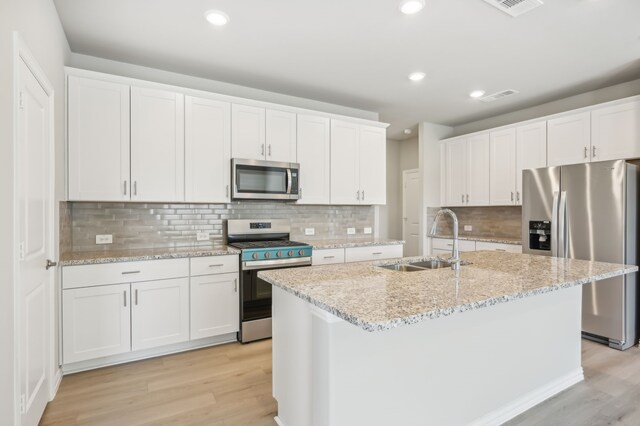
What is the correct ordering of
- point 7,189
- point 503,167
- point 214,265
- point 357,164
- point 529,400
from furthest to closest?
point 503,167, point 357,164, point 214,265, point 529,400, point 7,189

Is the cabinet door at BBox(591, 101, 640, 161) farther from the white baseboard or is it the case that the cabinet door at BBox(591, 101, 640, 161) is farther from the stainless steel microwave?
the stainless steel microwave

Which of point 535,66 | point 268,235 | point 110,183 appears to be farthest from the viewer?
point 268,235

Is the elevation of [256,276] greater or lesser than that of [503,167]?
lesser

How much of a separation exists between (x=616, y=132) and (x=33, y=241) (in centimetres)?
502

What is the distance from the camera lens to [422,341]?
5.68 feet

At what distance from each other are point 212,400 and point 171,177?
1928mm

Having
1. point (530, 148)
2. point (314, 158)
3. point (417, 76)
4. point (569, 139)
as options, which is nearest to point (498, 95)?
point (530, 148)

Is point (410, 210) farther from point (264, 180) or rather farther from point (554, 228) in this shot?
point (264, 180)

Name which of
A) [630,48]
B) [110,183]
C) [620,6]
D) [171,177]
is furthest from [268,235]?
[630,48]

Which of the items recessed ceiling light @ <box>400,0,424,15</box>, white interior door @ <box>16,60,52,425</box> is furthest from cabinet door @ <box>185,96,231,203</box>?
recessed ceiling light @ <box>400,0,424,15</box>

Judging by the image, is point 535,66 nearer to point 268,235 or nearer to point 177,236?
point 268,235

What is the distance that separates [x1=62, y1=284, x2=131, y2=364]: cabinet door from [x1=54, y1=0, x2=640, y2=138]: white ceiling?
2019mm

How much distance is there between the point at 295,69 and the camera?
3.45 m

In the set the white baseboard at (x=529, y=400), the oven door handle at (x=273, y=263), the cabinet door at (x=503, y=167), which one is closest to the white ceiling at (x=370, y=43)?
the cabinet door at (x=503, y=167)
